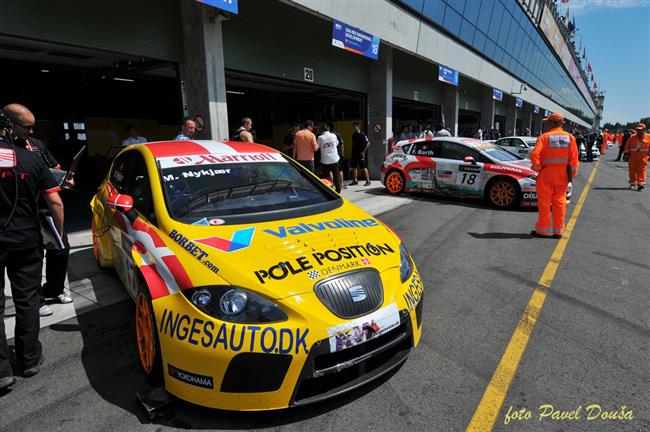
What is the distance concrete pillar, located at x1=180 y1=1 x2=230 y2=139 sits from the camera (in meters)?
7.70

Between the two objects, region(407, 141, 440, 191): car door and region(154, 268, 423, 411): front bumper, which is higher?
region(407, 141, 440, 191): car door

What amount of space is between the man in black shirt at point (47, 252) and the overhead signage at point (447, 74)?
49.6ft

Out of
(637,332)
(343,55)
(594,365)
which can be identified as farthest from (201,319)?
(343,55)

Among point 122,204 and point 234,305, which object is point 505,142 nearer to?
point 122,204

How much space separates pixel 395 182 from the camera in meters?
10.4

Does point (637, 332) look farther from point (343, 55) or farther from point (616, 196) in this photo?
point (343, 55)

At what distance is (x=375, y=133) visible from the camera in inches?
568

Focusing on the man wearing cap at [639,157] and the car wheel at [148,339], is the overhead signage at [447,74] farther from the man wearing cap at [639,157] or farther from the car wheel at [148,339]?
the car wheel at [148,339]

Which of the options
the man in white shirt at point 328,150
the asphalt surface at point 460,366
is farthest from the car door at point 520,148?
the asphalt surface at point 460,366

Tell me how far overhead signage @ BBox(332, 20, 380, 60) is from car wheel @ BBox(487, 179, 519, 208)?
5129 mm

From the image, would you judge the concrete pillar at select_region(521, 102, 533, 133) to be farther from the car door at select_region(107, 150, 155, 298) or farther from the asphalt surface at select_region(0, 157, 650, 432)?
the car door at select_region(107, 150, 155, 298)

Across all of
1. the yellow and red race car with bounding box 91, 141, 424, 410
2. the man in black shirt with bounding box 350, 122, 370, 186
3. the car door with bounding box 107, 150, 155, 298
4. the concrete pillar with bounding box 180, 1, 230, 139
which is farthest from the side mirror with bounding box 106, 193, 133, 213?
the man in black shirt with bounding box 350, 122, 370, 186

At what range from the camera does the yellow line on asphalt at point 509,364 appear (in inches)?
87.5

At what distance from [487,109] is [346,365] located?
2806cm
